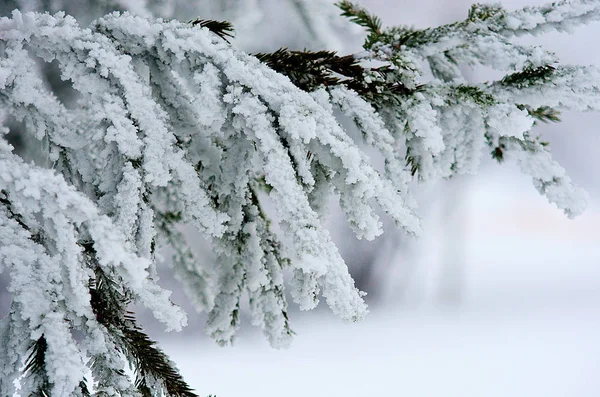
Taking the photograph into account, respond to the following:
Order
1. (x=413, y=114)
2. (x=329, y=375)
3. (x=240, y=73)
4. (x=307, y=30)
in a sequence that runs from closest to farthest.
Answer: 1. (x=240, y=73)
2. (x=413, y=114)
3. (x=307, y=30)
4. (x=329, y=375)

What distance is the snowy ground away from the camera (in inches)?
110

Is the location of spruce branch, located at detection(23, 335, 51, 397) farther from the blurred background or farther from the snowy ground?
the snowy ground

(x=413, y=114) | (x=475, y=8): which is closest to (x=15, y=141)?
(x=413, y=114)

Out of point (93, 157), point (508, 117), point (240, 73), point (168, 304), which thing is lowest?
point (168, 304)

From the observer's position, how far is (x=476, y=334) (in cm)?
330

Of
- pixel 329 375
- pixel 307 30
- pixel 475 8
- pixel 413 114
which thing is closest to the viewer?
pixel 413 114

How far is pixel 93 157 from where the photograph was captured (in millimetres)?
965

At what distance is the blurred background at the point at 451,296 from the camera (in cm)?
274

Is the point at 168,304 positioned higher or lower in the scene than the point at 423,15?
lower

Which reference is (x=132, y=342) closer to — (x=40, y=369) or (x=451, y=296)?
(x=40, y=369)

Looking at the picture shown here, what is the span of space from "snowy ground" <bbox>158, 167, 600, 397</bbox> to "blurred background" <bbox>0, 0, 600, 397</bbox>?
10 mm

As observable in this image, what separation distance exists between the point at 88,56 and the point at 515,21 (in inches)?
32.5

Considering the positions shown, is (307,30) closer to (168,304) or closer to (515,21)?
(515,21)

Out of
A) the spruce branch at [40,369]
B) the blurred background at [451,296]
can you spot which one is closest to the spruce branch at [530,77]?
the spruce branch at [40,369]
